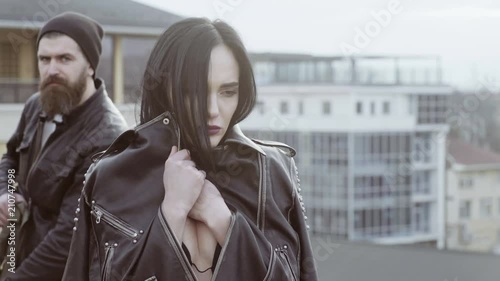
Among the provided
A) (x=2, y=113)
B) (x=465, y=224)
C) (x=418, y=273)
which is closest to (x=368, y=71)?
(x=465, y=224)

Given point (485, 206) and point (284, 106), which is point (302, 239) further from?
point (284, 106)

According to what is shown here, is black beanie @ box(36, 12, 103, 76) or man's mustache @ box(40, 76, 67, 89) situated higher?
black beanie @ box(36, 12, 103, 76)

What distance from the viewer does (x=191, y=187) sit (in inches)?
33.4

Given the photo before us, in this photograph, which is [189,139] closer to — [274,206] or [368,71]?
[274,206]

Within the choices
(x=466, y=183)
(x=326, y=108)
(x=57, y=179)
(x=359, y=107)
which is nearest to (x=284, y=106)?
(x=326, y=108)

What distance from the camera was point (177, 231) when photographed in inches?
33.5

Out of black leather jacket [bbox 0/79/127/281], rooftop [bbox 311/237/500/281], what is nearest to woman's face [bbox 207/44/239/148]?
black leather jacket [bbox 0/79/127/281]

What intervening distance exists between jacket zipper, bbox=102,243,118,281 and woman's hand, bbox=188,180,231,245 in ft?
0.38

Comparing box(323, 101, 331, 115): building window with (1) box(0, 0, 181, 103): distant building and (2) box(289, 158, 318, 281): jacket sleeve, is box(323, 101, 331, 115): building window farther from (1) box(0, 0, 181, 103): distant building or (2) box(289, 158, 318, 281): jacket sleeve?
(2) box(289, 158, 318, 281): jacket sleeve

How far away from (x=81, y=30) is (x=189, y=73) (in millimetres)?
740

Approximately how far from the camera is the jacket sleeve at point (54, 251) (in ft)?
4.60

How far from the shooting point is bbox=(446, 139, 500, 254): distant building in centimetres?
2061

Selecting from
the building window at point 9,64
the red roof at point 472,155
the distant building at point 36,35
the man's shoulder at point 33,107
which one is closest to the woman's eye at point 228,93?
the man's shoulder at point 33,107

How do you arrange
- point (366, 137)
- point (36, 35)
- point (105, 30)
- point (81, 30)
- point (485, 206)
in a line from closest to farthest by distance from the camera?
point (81, 30), point (36, 35), point (105, 30), point (485, 206), point (366, 137)
